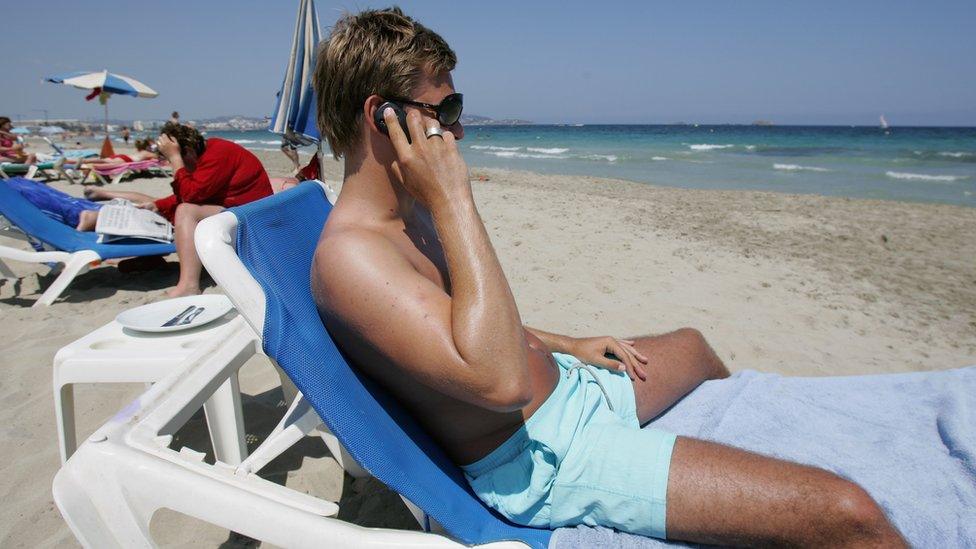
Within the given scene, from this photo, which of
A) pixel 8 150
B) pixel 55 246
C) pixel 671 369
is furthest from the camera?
pixel 8 150

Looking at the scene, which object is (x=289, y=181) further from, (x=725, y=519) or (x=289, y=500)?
(x=725, y=519)

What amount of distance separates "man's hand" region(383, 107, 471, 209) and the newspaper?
412cm

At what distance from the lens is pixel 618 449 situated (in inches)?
54.3

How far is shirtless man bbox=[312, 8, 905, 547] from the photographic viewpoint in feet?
3.75

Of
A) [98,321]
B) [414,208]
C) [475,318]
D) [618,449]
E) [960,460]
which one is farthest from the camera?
[98,321]

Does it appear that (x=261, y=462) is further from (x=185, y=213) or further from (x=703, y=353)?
(x=185, y=213)

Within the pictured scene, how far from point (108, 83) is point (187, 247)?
38.3 ft

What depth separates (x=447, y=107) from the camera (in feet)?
4.78

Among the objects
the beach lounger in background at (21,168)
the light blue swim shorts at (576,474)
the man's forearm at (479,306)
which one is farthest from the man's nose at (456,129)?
the beach lounger in background at (21,168)

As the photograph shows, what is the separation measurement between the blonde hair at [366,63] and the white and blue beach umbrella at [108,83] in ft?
47.8

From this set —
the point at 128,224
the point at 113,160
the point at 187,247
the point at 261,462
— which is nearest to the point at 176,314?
the point at 261,462

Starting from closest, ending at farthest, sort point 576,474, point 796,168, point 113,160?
point 576,474, point 113,160, point 796,168

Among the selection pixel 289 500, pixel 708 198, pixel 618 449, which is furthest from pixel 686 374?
pixel 708 198

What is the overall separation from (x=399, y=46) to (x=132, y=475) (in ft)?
4.01
